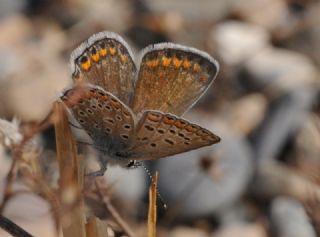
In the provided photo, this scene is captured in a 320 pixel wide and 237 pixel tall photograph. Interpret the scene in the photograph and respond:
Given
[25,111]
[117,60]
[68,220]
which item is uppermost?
[117,60]

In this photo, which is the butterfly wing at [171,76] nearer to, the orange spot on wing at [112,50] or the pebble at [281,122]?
the orange spot on wing at [112,50]

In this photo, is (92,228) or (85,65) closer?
(92,228)

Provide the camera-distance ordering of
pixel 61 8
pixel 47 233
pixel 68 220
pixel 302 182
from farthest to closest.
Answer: pixel 61 8
pixel 302 182
pixel 47 233
pixel 68 220

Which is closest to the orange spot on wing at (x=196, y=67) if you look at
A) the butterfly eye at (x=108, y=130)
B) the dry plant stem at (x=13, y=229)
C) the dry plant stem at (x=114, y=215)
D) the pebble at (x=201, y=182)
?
the butterfly eye at (x=108, y=130)

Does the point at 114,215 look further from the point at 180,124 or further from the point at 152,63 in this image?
the point at 152,63

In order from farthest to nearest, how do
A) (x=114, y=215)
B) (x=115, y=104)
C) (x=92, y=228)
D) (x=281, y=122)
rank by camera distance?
(x=281, y=122), (x=115, y=104), (x=114, y=215), (x=92, y=228)

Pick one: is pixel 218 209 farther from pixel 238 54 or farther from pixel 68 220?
pixel 68 220

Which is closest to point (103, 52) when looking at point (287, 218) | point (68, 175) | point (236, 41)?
point (68, 175)

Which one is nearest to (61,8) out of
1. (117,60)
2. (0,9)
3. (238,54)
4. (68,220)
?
(0,9)
